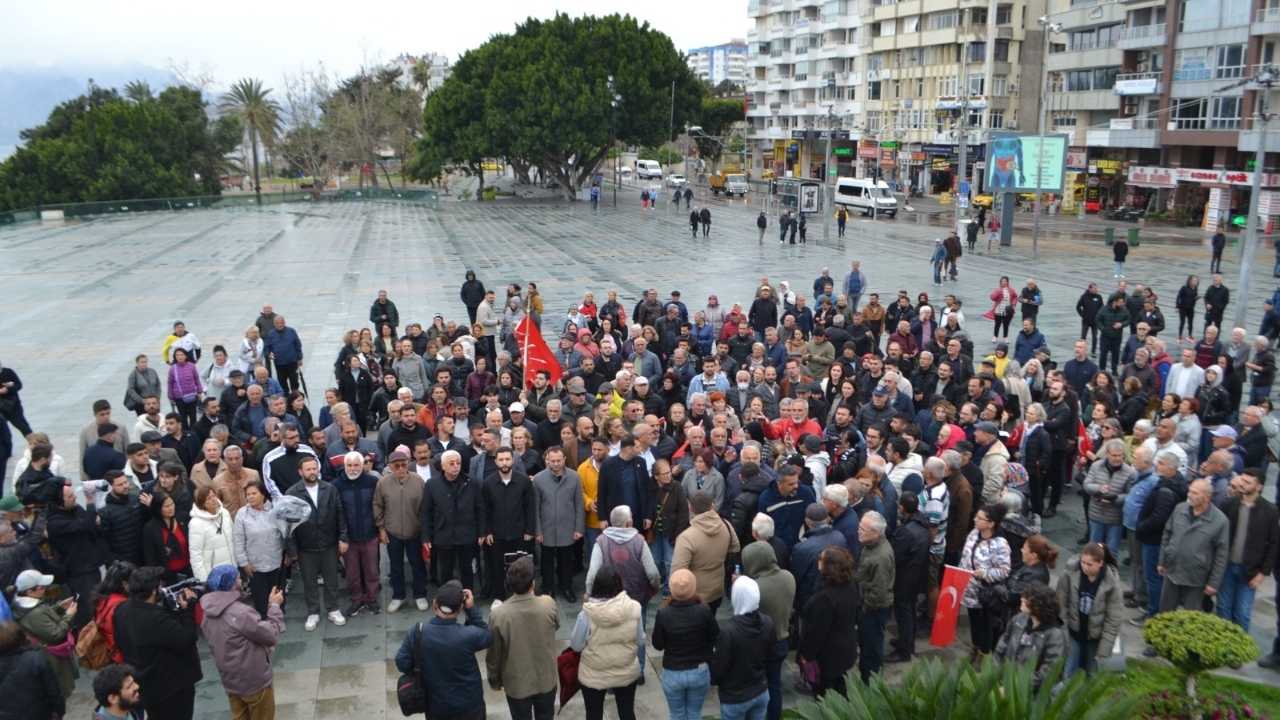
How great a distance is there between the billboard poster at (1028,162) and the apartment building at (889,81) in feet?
55.2

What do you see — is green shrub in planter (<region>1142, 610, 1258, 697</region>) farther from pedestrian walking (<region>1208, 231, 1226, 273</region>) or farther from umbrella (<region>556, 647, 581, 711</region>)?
pedestrian walking (<region>1208, 231, 1226, 273</region>)

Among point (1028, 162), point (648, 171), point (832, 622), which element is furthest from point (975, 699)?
point (648, 171)

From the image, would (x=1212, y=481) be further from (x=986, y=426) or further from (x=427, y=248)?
(x=427, y=248)

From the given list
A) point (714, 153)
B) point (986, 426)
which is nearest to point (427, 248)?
point (986, 426)

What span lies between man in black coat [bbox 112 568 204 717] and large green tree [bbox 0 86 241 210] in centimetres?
6150

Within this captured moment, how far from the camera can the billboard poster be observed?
35.8 meters

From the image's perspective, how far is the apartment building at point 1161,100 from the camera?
43.4 metres

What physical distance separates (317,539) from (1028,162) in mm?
34288

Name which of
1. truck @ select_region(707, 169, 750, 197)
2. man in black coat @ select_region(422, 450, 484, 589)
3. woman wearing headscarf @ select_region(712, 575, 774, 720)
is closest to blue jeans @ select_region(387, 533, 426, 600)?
man in black coat @ select_region(422, 450, 484, 589)

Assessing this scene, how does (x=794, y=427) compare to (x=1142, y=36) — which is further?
(x=1142, y=36)

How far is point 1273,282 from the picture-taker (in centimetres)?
2728

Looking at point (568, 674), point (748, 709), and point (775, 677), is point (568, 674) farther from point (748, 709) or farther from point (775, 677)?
point (775, 677)

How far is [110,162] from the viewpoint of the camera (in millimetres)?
59500

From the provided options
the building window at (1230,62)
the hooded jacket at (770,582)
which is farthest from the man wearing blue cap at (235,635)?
the building window at (1230,62)
